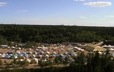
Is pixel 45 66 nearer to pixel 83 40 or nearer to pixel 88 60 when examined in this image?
pixel 88 60

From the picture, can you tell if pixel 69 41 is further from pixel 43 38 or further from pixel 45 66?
pixel 45 66

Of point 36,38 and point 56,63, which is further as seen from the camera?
point 36,38

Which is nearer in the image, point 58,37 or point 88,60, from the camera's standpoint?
point 88,60

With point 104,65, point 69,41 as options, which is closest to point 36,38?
point 69,41

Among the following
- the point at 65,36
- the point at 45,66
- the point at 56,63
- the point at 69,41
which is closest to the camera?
the point at 45,66

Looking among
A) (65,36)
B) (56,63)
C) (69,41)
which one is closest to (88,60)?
(56,63)

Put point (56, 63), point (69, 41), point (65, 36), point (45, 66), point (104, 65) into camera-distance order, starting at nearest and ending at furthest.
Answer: point (104, 65) < point (45, 66) < point (56, 63) < point (69, 41) < point (65, 36)

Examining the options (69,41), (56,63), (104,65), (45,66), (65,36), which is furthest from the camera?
(65,36)

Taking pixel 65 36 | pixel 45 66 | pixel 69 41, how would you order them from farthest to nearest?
pixel 65 36, pixel 69 41, pixel 45 66
